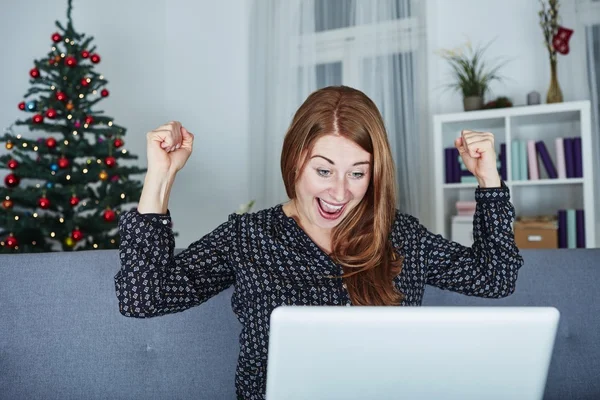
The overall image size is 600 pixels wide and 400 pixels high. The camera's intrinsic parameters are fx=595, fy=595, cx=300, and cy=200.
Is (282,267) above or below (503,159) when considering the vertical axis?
below

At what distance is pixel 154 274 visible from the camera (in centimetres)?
118

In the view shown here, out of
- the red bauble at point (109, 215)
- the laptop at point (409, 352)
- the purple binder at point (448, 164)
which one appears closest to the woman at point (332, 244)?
the laptop at point (409, 352)

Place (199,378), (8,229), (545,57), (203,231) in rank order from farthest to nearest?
(203,231) < (545,57) < (8,229) < (199,378)

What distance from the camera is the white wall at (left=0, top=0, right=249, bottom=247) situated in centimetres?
471

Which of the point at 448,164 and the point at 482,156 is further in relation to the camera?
the point at 448,164

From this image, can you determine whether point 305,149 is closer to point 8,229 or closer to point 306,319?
point 306,319

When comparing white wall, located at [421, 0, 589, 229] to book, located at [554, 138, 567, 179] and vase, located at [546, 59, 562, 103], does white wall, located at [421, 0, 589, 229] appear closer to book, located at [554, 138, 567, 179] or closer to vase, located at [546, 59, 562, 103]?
vase, located at [546, 59, 562, 103]

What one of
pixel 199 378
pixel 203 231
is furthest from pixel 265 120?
pixel 199 378

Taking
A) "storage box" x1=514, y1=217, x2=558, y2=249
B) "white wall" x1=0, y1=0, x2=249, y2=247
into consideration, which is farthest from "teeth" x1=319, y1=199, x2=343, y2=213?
"white wall" x1=0, y1=0, x2=249, y2=247

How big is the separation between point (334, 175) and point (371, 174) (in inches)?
3.8

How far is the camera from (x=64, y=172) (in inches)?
131

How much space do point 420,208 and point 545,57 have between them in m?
1.26

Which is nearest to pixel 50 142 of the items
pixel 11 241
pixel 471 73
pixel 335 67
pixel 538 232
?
pixel 11 241

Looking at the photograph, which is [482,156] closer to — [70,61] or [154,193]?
[154,193]
